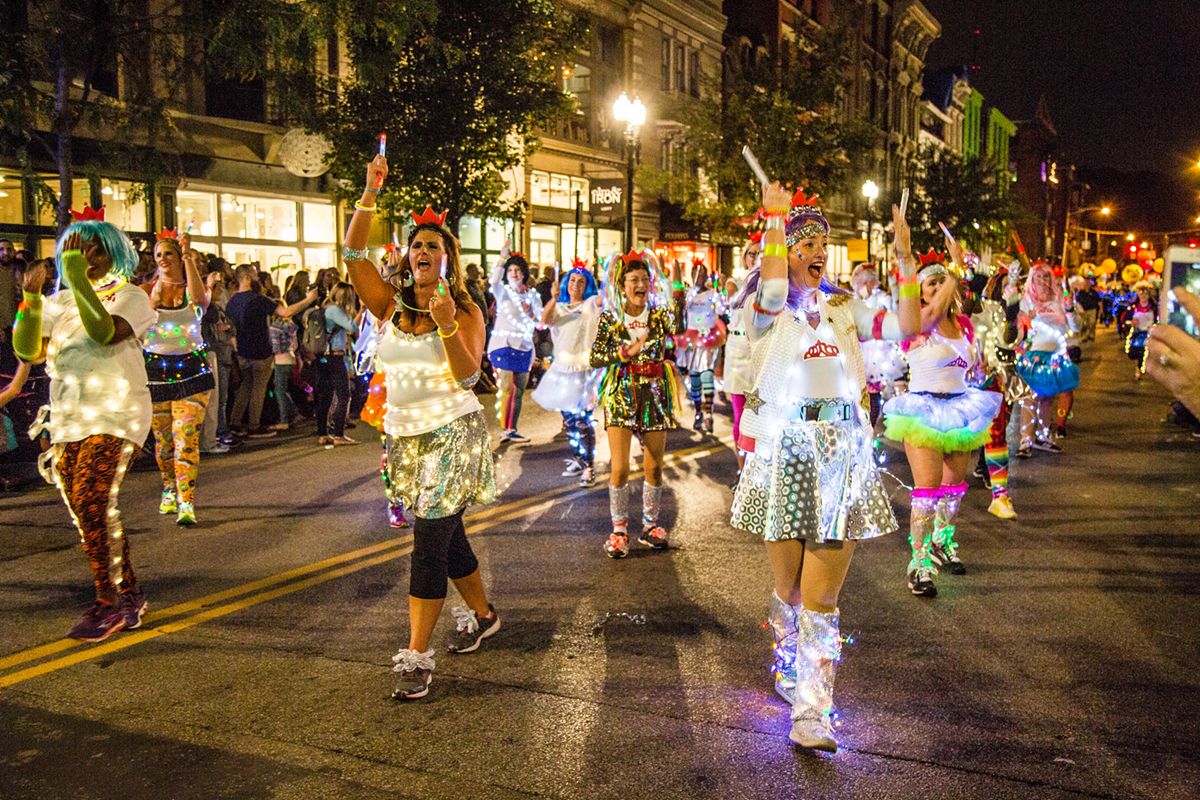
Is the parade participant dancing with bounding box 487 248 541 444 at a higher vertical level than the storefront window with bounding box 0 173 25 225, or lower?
lower

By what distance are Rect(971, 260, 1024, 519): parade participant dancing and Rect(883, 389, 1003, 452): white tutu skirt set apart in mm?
352

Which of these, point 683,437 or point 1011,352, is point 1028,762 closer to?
point 1011,352

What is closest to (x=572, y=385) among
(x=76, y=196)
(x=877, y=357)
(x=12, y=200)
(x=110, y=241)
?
(x=877, y=357)

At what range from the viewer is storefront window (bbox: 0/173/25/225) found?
16.5 metres

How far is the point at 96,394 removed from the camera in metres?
5.15

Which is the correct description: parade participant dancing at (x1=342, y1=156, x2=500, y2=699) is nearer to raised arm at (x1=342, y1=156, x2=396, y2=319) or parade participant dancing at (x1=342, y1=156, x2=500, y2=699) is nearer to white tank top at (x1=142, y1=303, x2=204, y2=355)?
raised arm at (x1=342, y1=156, x2=396, y2=319)

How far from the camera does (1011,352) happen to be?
9156mm

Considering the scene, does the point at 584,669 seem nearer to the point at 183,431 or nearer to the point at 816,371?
the point at 816,371

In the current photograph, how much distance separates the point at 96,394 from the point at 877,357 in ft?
25.0

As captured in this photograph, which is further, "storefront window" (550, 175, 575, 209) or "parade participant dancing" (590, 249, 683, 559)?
"storefront window" (550, 175, 575, 209)

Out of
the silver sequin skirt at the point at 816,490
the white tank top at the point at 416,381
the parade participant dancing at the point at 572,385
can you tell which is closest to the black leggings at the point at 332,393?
the parade participant dancing at the point at 572,385

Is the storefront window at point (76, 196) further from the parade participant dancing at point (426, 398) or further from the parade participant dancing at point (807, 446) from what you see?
the parade participant dancing at point (807, 446)

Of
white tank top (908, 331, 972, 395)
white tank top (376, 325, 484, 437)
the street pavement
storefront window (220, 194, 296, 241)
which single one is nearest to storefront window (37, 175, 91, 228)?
storefront window (220, 194, 296, 241)

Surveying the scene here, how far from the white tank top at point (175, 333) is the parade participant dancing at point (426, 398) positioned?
3.68 meters
